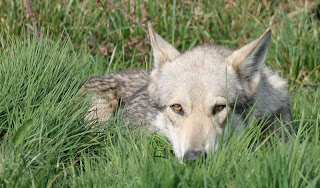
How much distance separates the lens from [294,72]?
270 inches

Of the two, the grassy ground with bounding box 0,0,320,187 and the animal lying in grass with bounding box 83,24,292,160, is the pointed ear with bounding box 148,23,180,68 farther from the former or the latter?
the grassy ground with bounding box 0,0,320,187

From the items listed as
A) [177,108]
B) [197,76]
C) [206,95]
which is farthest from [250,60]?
[177,108]

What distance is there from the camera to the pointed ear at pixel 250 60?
15.2ft

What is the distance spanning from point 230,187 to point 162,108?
183cm

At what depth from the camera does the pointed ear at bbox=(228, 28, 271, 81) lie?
4.62m

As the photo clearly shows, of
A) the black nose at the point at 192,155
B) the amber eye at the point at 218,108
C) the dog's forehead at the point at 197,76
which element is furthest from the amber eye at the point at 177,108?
the black nose at the point at 192,155

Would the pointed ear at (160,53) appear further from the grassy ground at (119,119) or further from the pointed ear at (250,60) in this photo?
the grassy ground at (119,119)

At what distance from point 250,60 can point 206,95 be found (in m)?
0.64

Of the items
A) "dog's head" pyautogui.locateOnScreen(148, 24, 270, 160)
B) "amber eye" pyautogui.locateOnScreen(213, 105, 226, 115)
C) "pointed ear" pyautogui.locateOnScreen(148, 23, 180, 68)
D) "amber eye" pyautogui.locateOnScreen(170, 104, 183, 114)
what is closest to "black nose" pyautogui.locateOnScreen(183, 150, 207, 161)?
"dog's head" pyautogui.locateOnScreen(148, 24, 270, 160)

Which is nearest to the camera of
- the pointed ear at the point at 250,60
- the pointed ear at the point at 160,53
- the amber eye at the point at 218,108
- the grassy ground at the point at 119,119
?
the grassy ground at the point at 119,119

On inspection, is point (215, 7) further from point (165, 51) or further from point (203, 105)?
point (203, 105)

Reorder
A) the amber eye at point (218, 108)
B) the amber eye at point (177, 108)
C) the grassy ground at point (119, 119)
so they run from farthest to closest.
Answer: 1. the amber eye at point (177, 108)
2. the amber eye at point (218, 108)
3. the grassy ground at point (119, 119)

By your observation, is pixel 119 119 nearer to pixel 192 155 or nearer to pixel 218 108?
pixel 218 108

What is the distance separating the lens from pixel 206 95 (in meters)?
4.39
